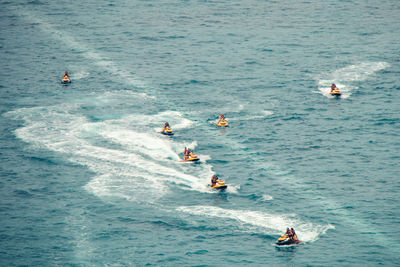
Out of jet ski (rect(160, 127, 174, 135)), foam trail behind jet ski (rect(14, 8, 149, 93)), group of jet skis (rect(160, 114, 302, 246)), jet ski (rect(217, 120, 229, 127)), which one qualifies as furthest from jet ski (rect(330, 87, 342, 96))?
foam trail behind jet ski (rect(14, 8, 149, 93))

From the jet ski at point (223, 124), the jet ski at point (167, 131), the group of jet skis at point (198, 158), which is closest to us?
the group of jet skis at point (198, 158)

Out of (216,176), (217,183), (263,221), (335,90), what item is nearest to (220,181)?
(217,183)

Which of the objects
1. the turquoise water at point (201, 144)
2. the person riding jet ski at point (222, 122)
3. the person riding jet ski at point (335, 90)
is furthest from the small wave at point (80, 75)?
the person riding jet ski at point (335, 90)

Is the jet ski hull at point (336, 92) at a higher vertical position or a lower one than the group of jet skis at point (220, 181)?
higher

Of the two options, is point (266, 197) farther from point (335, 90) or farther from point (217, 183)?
point (335, 90)

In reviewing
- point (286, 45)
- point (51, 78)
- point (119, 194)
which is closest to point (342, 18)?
point (286, 45)

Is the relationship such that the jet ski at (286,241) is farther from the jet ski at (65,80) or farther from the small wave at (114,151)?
the jet ski at (65,80)

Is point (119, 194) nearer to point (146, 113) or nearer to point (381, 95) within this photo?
point (146, 113)
